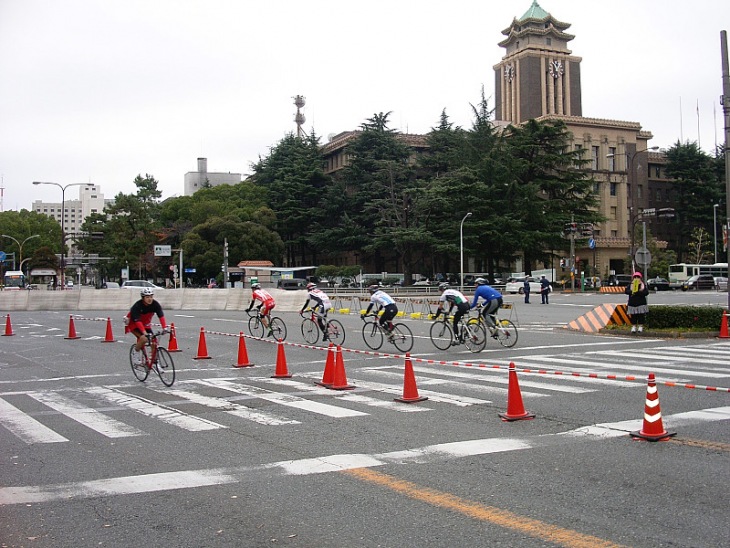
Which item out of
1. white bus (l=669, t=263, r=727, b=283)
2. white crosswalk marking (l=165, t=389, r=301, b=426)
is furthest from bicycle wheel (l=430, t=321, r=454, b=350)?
white bus (l=669, t=263, r=727, b=283)

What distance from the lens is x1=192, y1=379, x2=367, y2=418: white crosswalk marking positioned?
9.89 meters

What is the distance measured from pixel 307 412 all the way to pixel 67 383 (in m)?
5.79

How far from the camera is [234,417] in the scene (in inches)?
382

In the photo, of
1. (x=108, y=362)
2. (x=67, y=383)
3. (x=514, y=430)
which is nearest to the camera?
(x=514, y=430)

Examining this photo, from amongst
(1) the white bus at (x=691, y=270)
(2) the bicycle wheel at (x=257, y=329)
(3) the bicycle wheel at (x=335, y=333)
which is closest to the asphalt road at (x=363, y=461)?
(3) the bicycle wheel at (x=335, y=333)

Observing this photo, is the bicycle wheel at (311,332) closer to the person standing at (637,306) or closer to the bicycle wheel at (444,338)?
the bicycle wheel at (444,338)

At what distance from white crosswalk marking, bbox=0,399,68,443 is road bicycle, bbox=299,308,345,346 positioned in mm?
9892

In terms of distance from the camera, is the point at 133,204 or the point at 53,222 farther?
the point at 53,222

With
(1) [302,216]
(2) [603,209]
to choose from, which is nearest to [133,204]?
(1) [302,216]

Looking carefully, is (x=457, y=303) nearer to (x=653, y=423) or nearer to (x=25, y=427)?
(x=653, y=423)

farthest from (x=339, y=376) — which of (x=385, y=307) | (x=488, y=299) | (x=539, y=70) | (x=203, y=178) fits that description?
(x=203, y=178)

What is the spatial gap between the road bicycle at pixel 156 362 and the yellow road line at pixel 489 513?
673 cm

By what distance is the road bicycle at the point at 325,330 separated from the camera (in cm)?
1969

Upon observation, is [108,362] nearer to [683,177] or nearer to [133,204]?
[133,204]
